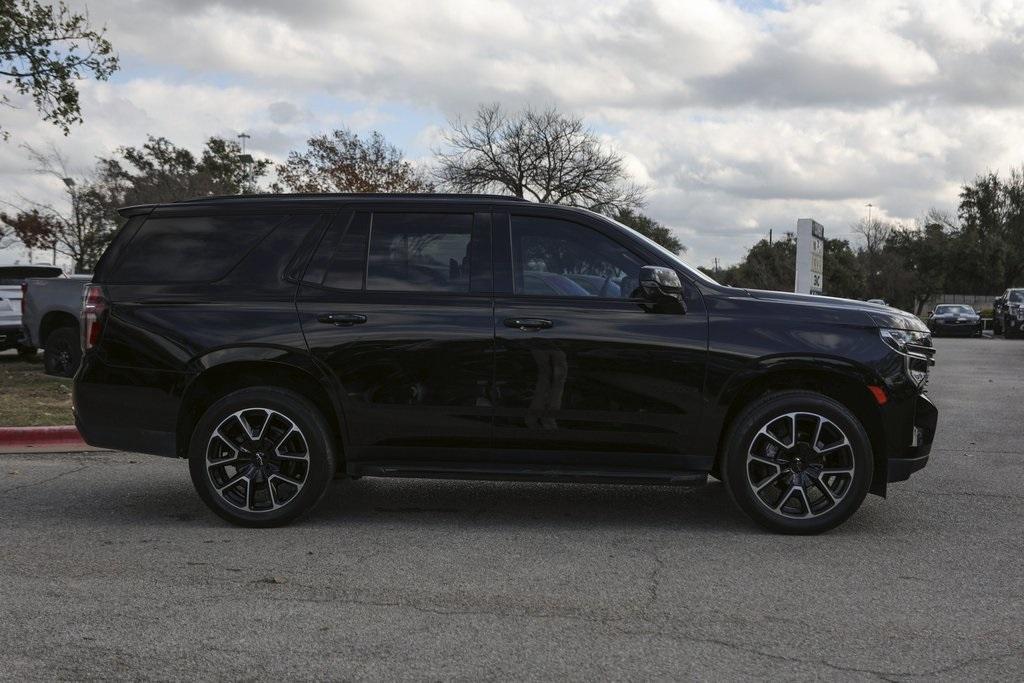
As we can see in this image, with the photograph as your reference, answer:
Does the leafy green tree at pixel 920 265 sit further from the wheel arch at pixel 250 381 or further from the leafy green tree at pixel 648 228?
the wheel arch at pixel 250 381

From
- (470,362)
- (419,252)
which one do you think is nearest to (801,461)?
(470,362)

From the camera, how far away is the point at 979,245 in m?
65.1

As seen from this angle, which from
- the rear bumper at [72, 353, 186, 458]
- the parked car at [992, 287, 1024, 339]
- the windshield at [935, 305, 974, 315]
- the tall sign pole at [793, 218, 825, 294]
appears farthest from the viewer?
the windshield at [935, 305, 974, 315]

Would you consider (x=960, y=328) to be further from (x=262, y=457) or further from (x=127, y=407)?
(x=127, y=407)

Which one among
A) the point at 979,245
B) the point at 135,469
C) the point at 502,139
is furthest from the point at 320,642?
the point at 979,245

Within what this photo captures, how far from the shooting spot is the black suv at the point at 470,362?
5.63 metres

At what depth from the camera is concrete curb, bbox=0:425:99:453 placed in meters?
8.82

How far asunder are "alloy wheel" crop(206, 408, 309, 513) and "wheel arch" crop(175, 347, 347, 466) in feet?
0.75

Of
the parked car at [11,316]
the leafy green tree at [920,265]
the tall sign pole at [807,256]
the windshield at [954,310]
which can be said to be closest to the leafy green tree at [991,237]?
the leafy green tree at [920,265]

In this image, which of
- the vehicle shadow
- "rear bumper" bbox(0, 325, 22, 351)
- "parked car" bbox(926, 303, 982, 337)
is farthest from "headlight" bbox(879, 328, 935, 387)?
"parked car" bbox(926, 303, 982, 337)

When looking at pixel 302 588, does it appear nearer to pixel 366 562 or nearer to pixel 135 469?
pixel 366 562

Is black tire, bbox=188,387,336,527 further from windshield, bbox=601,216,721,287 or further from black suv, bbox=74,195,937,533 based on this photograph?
windshield, bbox=601,216,721,287

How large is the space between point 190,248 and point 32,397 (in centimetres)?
712

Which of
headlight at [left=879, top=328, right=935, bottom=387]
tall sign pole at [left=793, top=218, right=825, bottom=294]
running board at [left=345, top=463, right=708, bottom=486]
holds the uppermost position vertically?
tall sign pole at [left=793, top=218, right=825, bottom=294]
